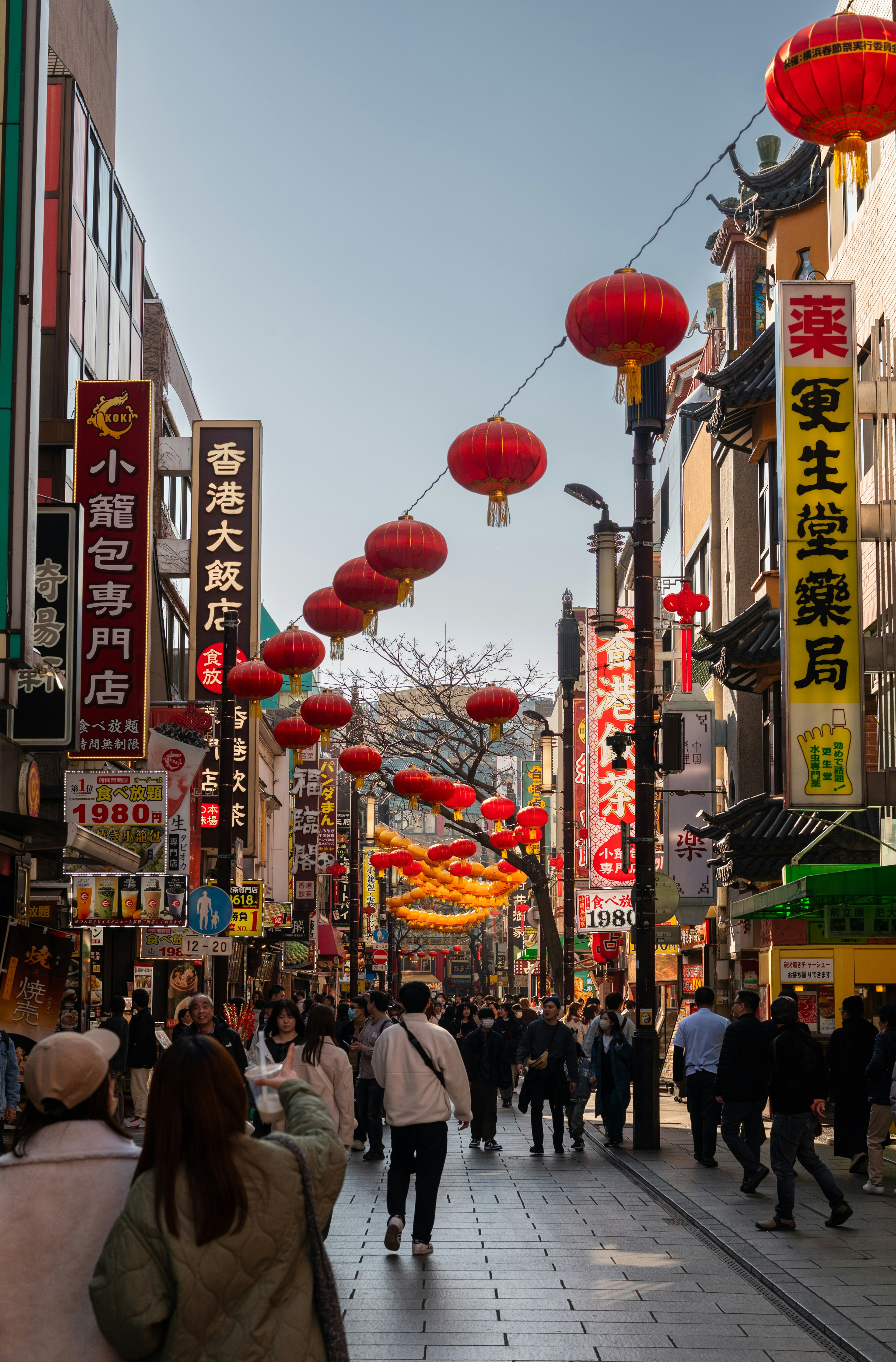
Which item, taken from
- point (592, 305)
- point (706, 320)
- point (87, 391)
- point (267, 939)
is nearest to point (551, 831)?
point (267, 939)

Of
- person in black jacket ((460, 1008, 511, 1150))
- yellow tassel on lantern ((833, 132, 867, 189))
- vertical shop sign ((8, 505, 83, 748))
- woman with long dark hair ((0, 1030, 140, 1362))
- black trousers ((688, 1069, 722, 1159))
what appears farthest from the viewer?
person in black jacket ((460, 1008, 511, 1150))

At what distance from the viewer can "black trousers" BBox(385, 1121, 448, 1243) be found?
34.4 ft

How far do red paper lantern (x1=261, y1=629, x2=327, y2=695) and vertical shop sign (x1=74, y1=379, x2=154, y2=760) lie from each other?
215 centimetres

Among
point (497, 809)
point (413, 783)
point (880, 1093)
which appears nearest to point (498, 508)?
point (880, 1093)

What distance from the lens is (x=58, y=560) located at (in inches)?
749

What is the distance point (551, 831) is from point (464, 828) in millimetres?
56874

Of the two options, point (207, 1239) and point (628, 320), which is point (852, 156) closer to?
point (628, 320)

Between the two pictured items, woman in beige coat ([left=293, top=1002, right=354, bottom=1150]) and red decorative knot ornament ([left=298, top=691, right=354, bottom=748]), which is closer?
woman in beige coat ([left=293, top=1002, right=354, bottom=1150])

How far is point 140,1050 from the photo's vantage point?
2077 centimetres

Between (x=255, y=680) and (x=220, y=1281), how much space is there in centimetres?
1790

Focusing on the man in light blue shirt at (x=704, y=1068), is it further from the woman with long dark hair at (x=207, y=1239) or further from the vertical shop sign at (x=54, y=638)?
the woman with long dark hair at (x=207, y=1239)

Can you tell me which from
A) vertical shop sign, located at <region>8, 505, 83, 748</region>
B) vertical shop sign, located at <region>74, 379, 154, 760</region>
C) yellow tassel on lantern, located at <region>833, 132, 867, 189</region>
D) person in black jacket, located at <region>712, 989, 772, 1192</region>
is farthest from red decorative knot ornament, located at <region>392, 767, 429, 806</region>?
yellow tassel on lantern, located at <region>833, 132, 867, 189</region>

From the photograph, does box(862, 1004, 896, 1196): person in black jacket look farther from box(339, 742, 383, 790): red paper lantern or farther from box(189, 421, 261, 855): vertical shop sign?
box(189, 421, 261, 855): vertical shop sign

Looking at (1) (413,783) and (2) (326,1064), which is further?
(1) (413,783)
